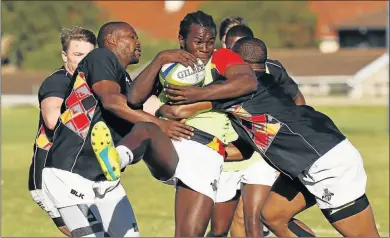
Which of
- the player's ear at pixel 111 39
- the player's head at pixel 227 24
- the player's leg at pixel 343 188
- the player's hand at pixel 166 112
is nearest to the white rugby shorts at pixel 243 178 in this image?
the player's head at pixel 227 24

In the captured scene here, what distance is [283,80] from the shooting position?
31.7 feet

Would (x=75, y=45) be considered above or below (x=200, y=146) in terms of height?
above

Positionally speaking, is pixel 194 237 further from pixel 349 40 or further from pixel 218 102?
pixel 349 40

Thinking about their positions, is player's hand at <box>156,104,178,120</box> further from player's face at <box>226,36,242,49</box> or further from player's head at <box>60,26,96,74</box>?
player's face at <box>226,36,242,49</box>

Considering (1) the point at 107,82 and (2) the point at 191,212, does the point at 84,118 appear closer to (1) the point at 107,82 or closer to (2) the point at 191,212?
(1) the point at 107,82

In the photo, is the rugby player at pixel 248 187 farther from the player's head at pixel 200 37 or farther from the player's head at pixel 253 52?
the player's head at pixel 200 37

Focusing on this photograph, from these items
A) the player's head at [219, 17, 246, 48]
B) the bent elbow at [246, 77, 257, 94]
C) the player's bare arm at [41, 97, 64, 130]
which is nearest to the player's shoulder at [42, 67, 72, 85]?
the player's bare arm at [41, 97, 64, 130]

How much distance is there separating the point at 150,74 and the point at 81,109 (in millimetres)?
609

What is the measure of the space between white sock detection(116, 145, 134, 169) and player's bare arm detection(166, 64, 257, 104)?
0.67 meters

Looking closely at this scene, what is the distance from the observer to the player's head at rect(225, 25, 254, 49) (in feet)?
33.8

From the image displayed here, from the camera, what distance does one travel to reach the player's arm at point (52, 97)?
822cm

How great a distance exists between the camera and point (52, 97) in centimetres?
832

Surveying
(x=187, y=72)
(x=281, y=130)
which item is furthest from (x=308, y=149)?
(x=187, y=72)

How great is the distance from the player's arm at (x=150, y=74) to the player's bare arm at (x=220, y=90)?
159 millimetres
